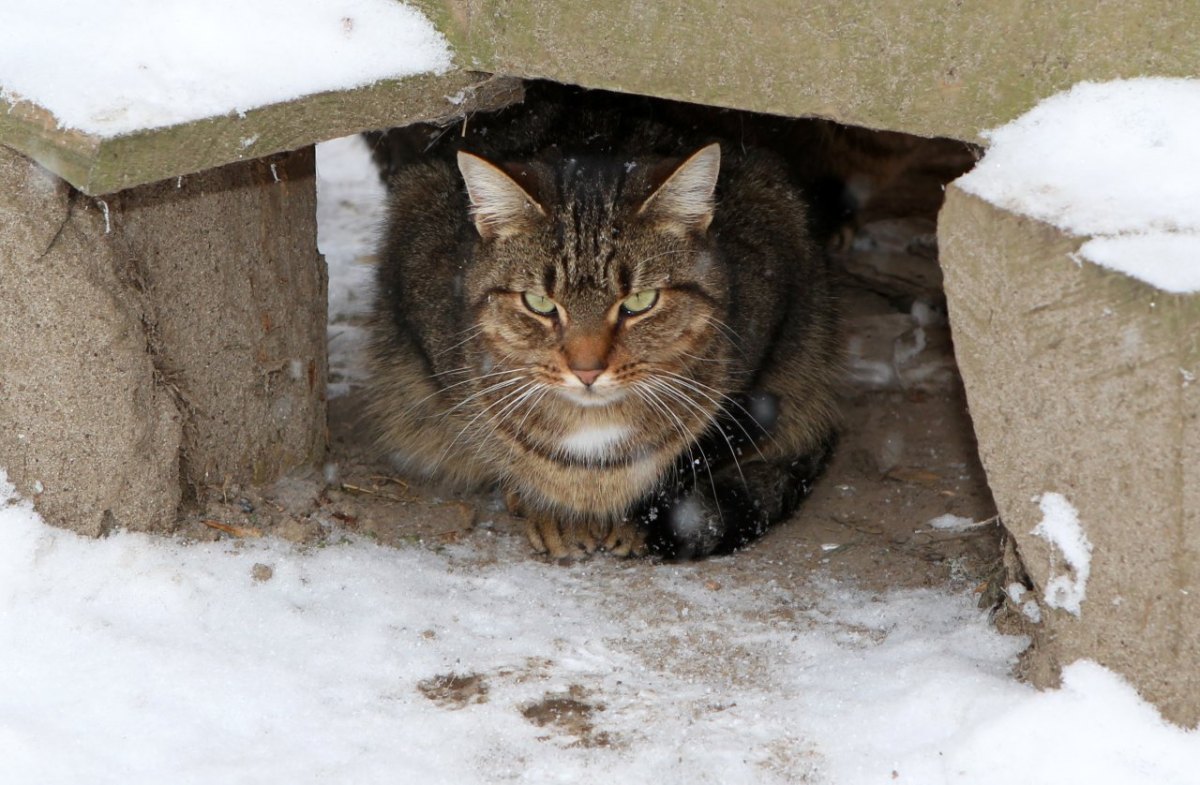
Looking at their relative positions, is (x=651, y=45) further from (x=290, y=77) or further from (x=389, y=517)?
(x=389, y=517)

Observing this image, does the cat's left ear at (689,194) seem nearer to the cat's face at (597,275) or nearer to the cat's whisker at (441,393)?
the cat's face at (597,275)

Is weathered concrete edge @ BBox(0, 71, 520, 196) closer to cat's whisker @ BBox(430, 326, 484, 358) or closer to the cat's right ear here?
the cat's right ear

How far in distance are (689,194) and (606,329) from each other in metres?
0.38

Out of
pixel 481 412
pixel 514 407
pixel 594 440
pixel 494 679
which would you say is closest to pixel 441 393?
pixel 481 412

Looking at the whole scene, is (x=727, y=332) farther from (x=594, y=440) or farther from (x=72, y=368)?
(x=72, y=368)

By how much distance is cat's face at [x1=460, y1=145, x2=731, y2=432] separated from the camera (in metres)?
3.08

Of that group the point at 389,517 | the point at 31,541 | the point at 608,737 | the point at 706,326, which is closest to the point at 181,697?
the point at 31,541

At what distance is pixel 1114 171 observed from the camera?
2209 mm

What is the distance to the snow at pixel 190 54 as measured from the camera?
8.17 feet

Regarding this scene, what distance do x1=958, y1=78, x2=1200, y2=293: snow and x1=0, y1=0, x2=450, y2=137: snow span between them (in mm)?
1214

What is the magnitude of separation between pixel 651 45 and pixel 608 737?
135cm

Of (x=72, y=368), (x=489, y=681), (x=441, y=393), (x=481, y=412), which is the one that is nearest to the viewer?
(x=489, y=681)

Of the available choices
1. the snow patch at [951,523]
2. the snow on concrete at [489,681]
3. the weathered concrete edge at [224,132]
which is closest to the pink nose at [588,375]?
the snow on concrete at [489,681]

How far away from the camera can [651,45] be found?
2.55 metres
